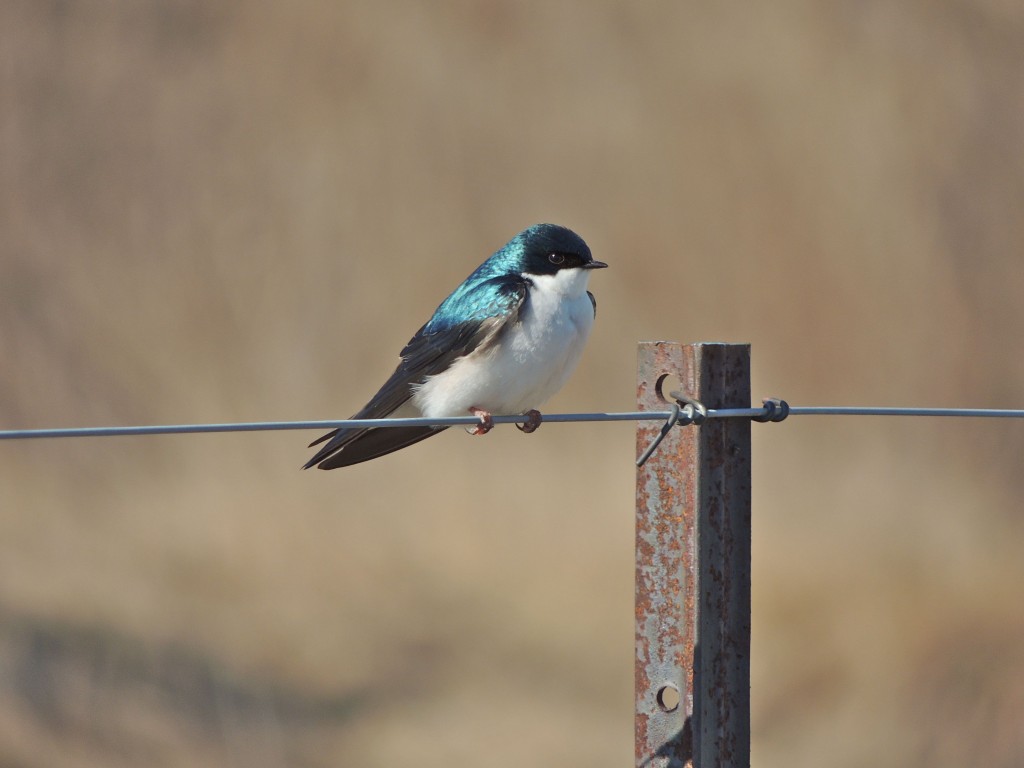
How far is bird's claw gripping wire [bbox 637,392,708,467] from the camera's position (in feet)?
5.48

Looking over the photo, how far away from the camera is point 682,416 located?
167 centimetres

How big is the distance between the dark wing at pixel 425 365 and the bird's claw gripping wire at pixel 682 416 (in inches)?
36.3

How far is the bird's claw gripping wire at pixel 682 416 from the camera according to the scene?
167 cm

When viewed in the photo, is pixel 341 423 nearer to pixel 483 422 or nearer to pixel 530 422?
pixel 483 422

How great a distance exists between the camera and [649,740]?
5.56 feet

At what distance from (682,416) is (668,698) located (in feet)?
1.24

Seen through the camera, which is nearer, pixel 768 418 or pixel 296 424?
pixel 296 424

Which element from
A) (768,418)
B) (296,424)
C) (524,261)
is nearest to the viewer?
(296,424)

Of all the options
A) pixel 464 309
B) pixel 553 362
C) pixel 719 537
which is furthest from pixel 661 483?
pixel 464 309

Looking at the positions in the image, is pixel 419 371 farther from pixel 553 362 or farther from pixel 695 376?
pixel 695 376

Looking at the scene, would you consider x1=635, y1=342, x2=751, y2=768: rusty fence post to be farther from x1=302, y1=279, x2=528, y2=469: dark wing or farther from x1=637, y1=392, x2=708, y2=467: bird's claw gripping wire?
x1=302, y1=279, x2=528, y2=469: dark wing

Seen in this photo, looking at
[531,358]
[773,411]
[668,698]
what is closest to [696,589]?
[668,698]

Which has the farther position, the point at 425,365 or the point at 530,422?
the point at 425,365

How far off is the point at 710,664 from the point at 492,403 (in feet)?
3.58
